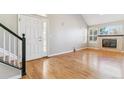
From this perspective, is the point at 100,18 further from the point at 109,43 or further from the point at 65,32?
the point at 65,32

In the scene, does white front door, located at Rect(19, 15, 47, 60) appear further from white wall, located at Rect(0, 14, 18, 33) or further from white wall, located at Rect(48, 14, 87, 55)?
white wall, located at Rect(48, 14, 87, 55)

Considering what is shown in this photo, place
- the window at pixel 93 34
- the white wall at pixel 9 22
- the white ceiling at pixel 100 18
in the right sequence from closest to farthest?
the white wall at pixel 9 22 → the white ceiling at pixel 100 18 → the window at pixel 93 34

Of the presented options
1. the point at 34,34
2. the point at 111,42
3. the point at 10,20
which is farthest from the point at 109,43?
the point at 10,20

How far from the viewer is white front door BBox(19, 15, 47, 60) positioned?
4.95 metres

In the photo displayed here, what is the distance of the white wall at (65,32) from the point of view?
21.2 feet

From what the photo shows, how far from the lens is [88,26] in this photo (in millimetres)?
10258

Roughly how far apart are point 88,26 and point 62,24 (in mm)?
3808

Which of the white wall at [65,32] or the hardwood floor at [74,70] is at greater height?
the white wall at [65,32]

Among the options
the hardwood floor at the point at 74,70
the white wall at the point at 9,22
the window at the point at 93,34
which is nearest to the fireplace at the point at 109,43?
the window at the point at 93,34

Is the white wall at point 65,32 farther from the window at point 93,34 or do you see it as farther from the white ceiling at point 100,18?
the window at point 93,34

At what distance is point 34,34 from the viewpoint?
17.8 ft

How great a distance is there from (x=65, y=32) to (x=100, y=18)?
9.86 feet

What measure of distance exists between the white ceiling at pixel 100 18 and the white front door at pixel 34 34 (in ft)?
14.1
